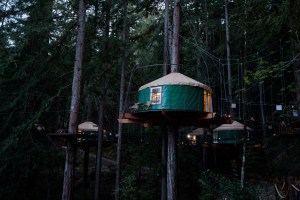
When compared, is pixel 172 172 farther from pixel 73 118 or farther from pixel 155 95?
pixel 73 118

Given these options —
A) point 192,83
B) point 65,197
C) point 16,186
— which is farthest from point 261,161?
point 16,186

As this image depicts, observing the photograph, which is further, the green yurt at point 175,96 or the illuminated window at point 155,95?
the illuminated window at point 155,95

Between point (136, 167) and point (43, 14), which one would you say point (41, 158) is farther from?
point (43, 14)

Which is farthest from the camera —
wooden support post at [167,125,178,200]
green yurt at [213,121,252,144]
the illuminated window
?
green yurt at [213,121,252,144]

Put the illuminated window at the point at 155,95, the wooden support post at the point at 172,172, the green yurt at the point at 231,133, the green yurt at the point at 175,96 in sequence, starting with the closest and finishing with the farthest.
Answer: the green yurt at the point at 175,96
the illuminated window at the point at 155,95
the wooden support post at the point at 172,172
the green yurt at the point at 231,133

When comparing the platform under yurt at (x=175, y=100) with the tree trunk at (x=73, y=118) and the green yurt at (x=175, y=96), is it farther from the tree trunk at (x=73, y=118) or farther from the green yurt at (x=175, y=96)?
the tree trunk at (x=73, y=118)

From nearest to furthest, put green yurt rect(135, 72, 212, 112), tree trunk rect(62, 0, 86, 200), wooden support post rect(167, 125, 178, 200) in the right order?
green yurt rect(135, 72, 212, 112)
wooden support post rect(167, 125, 178, 200)
tree trunk rect(62, 0, 86, 200)

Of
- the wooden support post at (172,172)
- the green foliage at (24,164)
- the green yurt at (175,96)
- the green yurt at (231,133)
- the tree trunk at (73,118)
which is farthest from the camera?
the green yurt at (231,133)

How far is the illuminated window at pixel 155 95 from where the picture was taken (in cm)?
1044

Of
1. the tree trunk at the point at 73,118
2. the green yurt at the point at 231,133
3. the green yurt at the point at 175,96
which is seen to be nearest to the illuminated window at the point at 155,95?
the green yurt at the point at 175,96

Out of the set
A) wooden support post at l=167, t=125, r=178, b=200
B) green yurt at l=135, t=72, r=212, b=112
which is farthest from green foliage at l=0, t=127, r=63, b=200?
green yurt at l=135, t=72, r=212, b=112

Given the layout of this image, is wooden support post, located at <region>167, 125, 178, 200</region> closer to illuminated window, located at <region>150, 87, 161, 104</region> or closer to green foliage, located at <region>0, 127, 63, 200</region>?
illuminated window, located at <region>150, 87, 161, 104</region>

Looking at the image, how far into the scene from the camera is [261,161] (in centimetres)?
2242

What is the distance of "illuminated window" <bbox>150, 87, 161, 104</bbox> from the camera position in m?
10.4
